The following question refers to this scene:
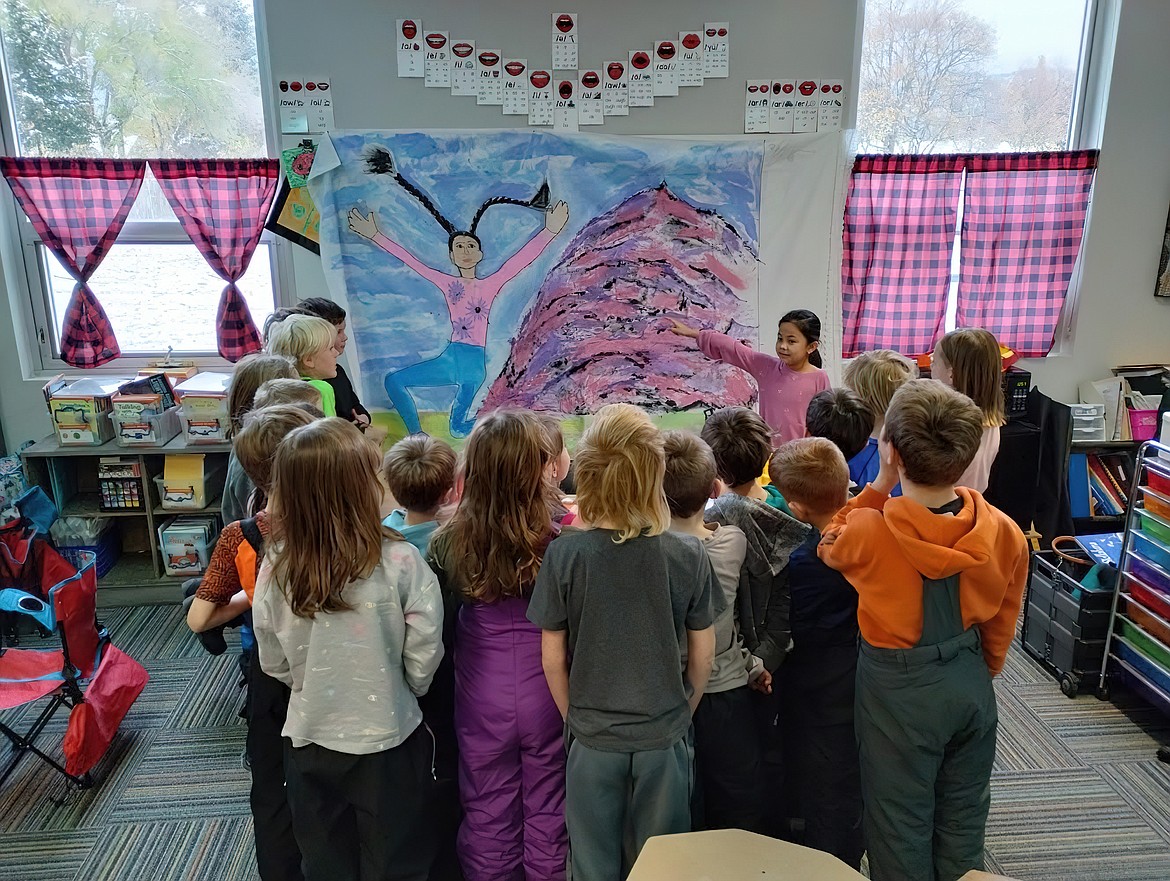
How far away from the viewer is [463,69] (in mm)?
3398

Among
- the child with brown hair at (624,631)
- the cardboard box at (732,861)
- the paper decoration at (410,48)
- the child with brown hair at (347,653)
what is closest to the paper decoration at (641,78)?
the paper decoration at (410,48)

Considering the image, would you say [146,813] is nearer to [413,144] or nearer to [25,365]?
[25,365]

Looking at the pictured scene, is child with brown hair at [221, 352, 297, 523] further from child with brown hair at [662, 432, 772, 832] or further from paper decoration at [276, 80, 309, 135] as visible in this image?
paper decoration at [276, 80, 309, 135]

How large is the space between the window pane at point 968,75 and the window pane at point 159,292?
9.17 ft

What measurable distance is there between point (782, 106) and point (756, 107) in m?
0.11

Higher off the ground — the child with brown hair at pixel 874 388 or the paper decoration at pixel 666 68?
the paper decoration at pixel 666 68

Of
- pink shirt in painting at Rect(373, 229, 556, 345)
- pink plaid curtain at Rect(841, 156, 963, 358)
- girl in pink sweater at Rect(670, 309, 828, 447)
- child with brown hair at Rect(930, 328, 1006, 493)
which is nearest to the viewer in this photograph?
child with brown hair at Rect(930, 328, 1006, 493)

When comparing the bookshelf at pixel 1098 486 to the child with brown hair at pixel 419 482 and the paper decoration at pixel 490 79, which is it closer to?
the paper decoration at pixel 490 79

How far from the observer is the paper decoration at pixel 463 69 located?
11.1ft

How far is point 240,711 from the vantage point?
9.11 feet

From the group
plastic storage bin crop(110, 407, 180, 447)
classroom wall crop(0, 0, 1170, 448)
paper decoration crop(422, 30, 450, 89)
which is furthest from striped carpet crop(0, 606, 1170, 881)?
paper decoration crop(422, 30, 450, 89)

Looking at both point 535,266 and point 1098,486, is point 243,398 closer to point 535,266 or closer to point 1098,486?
point 535,266

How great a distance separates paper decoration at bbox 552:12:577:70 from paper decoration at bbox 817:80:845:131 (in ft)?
3.42

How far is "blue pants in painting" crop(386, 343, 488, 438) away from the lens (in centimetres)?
363
